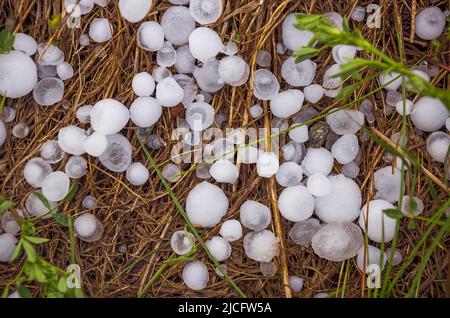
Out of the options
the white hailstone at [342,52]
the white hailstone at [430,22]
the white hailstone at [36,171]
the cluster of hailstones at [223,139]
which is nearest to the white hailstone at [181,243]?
the cluster of hailstones at [223,139]

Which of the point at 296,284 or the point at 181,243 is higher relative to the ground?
the point at 181,243

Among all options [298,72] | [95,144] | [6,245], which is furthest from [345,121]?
[6,245]

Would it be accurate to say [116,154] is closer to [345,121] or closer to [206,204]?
[206,204]

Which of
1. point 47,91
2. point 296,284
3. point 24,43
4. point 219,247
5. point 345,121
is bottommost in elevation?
point 296,284

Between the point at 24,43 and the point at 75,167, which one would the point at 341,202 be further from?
the point at 24,43

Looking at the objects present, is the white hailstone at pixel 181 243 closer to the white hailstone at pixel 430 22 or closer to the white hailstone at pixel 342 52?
the white hailstone at pixel 342 52

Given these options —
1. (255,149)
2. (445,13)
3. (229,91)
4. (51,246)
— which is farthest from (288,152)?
(51,246)
